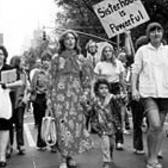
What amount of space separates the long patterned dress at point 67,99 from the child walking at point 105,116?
21 centimetres

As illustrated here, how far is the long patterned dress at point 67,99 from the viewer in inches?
243

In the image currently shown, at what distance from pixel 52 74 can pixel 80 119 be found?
72 cm

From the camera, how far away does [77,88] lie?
6.21m

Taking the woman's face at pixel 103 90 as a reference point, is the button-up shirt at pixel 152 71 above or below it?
above

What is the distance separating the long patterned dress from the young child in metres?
0.22

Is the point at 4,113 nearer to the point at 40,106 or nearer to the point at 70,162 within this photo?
the point at 70,162

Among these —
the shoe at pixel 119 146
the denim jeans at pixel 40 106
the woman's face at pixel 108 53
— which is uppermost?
the woman's face at pixel 108 53

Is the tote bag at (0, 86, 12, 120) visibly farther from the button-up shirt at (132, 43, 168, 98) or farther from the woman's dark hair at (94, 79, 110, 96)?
the button-up shirt at (132, 43, 168, 98)

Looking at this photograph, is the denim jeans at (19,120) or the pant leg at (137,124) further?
the denim jeans at (19,120)

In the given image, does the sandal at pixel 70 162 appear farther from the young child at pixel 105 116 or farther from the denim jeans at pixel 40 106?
the denim jeans at pixel 40 106

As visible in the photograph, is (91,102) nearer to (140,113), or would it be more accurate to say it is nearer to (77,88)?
(77,88)

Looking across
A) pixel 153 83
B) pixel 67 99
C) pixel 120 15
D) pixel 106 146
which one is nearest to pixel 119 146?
pixel 106 146

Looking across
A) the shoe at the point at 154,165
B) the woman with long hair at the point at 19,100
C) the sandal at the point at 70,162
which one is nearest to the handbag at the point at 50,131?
the sandal at the point at 70,162

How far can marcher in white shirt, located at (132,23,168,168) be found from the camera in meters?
5.67
